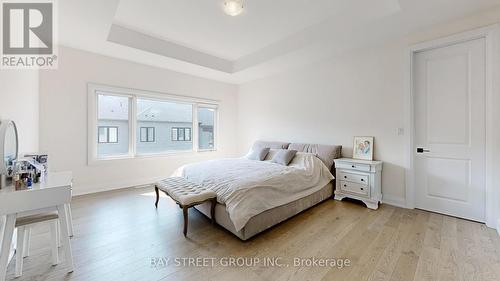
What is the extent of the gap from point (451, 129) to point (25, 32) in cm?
566

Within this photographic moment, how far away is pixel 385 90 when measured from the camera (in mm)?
3297

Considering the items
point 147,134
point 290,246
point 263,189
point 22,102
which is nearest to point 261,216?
point 263,189

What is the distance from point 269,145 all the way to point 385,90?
2.39 meters

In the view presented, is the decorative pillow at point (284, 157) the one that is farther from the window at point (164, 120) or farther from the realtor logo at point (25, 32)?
the realtor logo at point (25, 32)

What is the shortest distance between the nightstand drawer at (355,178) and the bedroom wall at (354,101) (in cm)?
41

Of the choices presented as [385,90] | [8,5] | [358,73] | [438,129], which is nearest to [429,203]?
[438,129]

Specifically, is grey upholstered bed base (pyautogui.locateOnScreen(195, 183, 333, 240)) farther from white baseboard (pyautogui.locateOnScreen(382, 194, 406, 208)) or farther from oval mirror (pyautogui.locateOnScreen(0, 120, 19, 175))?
oval mirror (pyautogui.locateOnScreen(0, 120, 19, 175))

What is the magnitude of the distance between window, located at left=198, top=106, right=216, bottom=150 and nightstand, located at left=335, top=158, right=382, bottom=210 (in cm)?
334

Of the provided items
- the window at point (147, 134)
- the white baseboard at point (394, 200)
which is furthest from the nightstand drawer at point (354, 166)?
the window at point (147, 134)

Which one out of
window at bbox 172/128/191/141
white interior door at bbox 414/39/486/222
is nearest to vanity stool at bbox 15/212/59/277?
window at bbox 172/128/191/141

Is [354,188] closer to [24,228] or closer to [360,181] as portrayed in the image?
[360,181]

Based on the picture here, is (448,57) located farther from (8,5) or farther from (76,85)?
(76,85)

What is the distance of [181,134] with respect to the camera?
16.8 feet

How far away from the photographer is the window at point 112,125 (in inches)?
156
